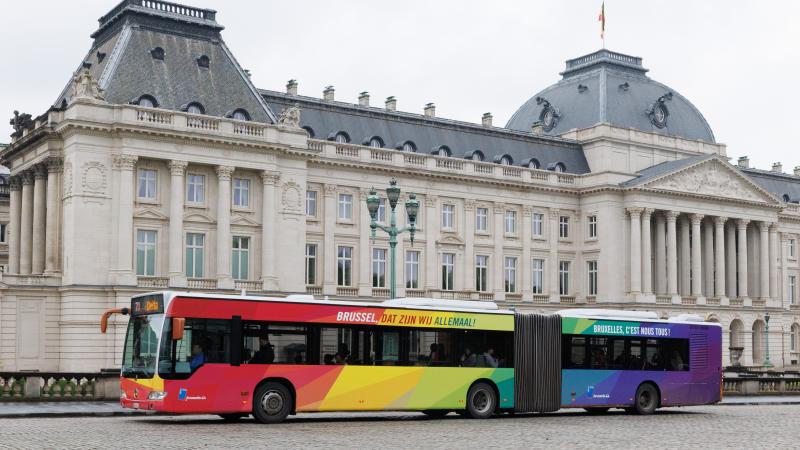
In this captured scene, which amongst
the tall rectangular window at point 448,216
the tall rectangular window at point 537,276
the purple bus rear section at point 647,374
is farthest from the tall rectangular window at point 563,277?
the purple bus rear section at point 647,374

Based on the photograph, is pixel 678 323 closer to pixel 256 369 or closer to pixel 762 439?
pixel 762 439

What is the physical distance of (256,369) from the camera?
3209 cm

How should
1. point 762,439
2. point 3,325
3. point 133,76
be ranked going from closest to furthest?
point 762,439 → point 3,325 → point 133,76

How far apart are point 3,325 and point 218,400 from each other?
34.1 meters

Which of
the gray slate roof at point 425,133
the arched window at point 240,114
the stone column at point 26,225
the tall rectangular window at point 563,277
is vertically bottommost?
the tall rectangular window at point 563,277

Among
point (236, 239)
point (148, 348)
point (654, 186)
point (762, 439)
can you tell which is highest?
point (654, 186)

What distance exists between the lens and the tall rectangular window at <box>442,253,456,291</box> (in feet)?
268

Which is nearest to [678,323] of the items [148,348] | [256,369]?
[256,369]

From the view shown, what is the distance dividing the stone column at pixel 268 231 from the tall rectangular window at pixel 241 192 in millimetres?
944

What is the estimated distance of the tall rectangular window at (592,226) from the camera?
3487 inches

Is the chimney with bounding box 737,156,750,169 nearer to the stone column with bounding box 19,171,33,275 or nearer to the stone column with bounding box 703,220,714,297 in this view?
the stone column with bounding box 703,220,714,297

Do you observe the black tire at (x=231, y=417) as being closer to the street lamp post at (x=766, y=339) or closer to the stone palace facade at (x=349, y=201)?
the stone palace facade at (x=349, y=201)

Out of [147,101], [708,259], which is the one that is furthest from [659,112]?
[147,101]

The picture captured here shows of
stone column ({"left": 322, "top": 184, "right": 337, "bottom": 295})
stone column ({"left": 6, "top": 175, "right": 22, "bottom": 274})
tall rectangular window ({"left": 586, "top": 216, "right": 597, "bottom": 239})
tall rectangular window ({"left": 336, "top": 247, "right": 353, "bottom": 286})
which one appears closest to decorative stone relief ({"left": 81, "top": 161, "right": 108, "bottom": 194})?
stone column ({"left": 6, "top": 175, "right": 22, "bottom": 274})
